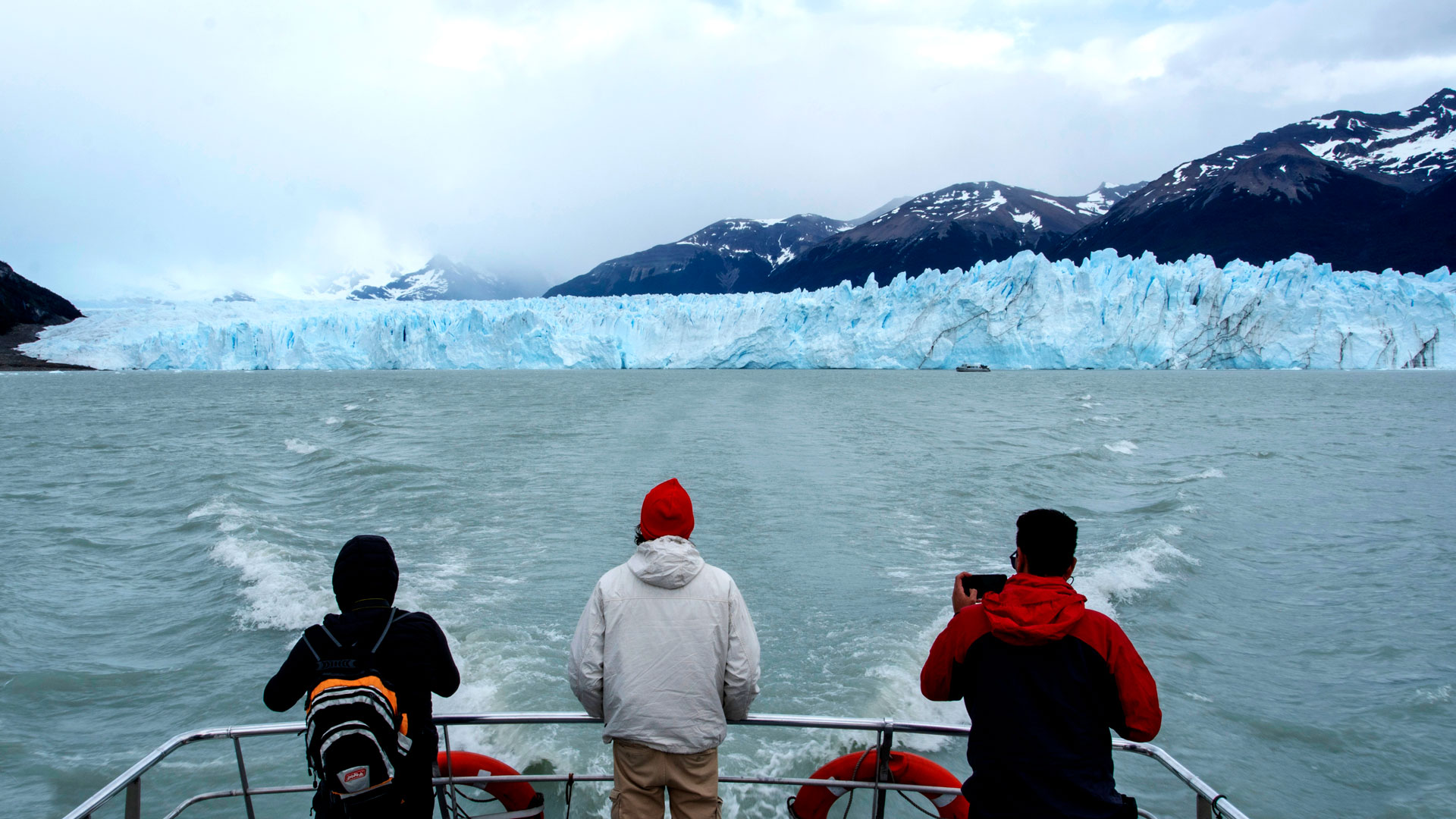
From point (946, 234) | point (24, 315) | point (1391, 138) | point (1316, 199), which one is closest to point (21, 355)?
point (24, 315)

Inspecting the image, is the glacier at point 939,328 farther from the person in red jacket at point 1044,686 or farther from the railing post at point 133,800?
the railing post at point 133,800

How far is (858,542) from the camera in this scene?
8.48 meters

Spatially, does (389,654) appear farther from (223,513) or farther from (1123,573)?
(223,513)

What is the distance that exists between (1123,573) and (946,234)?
463 feet

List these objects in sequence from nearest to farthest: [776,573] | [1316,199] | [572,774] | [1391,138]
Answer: [572,774] → [776,573] → [1316,199] → [1391,138]

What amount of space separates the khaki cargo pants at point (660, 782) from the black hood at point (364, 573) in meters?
0.71

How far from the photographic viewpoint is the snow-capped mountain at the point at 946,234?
136m

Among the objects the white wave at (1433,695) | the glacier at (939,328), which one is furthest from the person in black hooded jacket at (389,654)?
the glacier at (939,328)

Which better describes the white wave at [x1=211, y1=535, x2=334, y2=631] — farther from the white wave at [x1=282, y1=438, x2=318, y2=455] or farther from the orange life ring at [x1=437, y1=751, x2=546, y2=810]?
the white wave at [x1=282, y1=438, x2=318, y2=455]

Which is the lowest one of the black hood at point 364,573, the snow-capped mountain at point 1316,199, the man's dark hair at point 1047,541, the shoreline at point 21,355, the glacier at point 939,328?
the shoreline at point 21,355

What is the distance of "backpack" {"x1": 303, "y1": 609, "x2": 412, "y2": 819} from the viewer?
1824mm

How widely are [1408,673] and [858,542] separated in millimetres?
4403

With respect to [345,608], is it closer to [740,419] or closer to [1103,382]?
[740,419]

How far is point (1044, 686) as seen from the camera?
1698 millimetres
